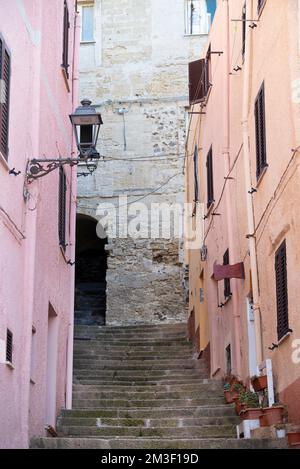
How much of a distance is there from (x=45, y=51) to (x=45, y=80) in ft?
1.29

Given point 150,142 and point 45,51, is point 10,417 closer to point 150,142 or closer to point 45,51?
point 45,51

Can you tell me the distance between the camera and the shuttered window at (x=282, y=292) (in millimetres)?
11539

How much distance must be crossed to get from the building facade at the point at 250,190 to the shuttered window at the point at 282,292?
13 millimetres

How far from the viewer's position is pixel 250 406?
43.2 ft

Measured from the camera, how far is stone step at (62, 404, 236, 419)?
13938 millimetres

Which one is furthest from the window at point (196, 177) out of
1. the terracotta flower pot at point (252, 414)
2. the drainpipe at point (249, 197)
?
the terracotta flower pot at point (252, 414)

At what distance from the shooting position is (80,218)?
2602cm

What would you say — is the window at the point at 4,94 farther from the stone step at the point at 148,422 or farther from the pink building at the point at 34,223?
the stone step at the point at 148,422

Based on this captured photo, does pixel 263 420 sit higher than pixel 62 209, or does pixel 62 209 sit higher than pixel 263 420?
pixel 62 209

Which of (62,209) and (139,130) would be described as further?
(139,130)

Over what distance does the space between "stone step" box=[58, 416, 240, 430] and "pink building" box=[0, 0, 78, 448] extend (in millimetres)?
415

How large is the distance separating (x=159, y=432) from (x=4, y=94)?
5.40 metres

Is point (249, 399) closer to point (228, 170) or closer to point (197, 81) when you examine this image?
point (228, 170)

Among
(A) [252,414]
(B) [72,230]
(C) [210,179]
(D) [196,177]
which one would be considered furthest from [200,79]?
(A) [252,414]
